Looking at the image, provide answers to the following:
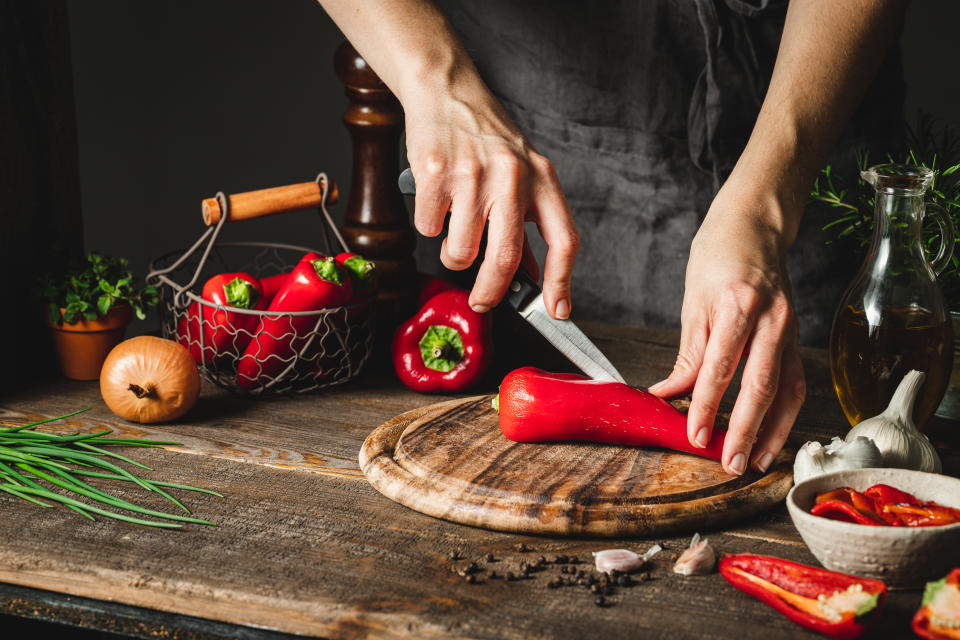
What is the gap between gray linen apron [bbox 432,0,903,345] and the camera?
1852 millimetres

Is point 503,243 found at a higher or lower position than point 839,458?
higher

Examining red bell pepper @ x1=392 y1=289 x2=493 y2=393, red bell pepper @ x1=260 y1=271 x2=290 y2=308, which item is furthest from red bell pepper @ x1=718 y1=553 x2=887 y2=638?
red bell pepper @ x1=260 y1=271 x2=290 y2=308

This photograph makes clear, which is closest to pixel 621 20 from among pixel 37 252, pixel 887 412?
pixel 887 412

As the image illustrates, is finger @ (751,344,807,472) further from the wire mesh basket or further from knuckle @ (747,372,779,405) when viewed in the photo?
the wire mesh basket

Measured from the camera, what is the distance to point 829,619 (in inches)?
33.8

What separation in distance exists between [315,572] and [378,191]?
0.92m

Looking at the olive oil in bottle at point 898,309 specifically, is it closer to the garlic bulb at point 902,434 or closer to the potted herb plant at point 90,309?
the garlic bulb at point 902,434

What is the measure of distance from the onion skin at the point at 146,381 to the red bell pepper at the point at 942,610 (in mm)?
1051

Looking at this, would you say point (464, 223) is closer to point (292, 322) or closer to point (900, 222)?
point (292, 322)

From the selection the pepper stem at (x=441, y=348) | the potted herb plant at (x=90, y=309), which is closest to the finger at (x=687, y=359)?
the pepper stem at (x=441, y=348)

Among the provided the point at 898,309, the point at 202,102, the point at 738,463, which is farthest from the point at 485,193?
the point at 202,102

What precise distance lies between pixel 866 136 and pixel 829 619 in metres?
1.36

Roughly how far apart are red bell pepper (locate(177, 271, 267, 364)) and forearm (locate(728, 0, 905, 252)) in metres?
0.82

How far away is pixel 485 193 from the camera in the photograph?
48.3 inches
